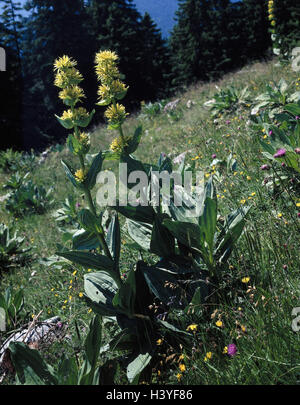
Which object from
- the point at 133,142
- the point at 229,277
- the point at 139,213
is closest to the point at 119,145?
the point at 133,142

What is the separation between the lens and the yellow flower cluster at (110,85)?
1965mm

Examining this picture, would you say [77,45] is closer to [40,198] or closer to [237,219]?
[40,198]

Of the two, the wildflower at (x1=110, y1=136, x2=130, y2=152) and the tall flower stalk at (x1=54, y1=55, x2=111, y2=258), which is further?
the wildflower at (x1=110, y1=136, x2=130, y2=152)

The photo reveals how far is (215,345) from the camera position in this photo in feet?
5.20

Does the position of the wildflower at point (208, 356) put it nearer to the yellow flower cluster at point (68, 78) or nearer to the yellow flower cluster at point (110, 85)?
the yellow flower cluster at point (110, 85)

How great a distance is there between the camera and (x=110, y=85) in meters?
2.02

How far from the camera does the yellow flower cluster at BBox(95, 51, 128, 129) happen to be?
196 centimetres

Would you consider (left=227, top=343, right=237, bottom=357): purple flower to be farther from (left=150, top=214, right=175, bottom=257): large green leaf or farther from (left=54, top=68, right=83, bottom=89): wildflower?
(left=54, top=68, right=83, bottom=89): wildflower

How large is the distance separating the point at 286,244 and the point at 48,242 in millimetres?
3966
